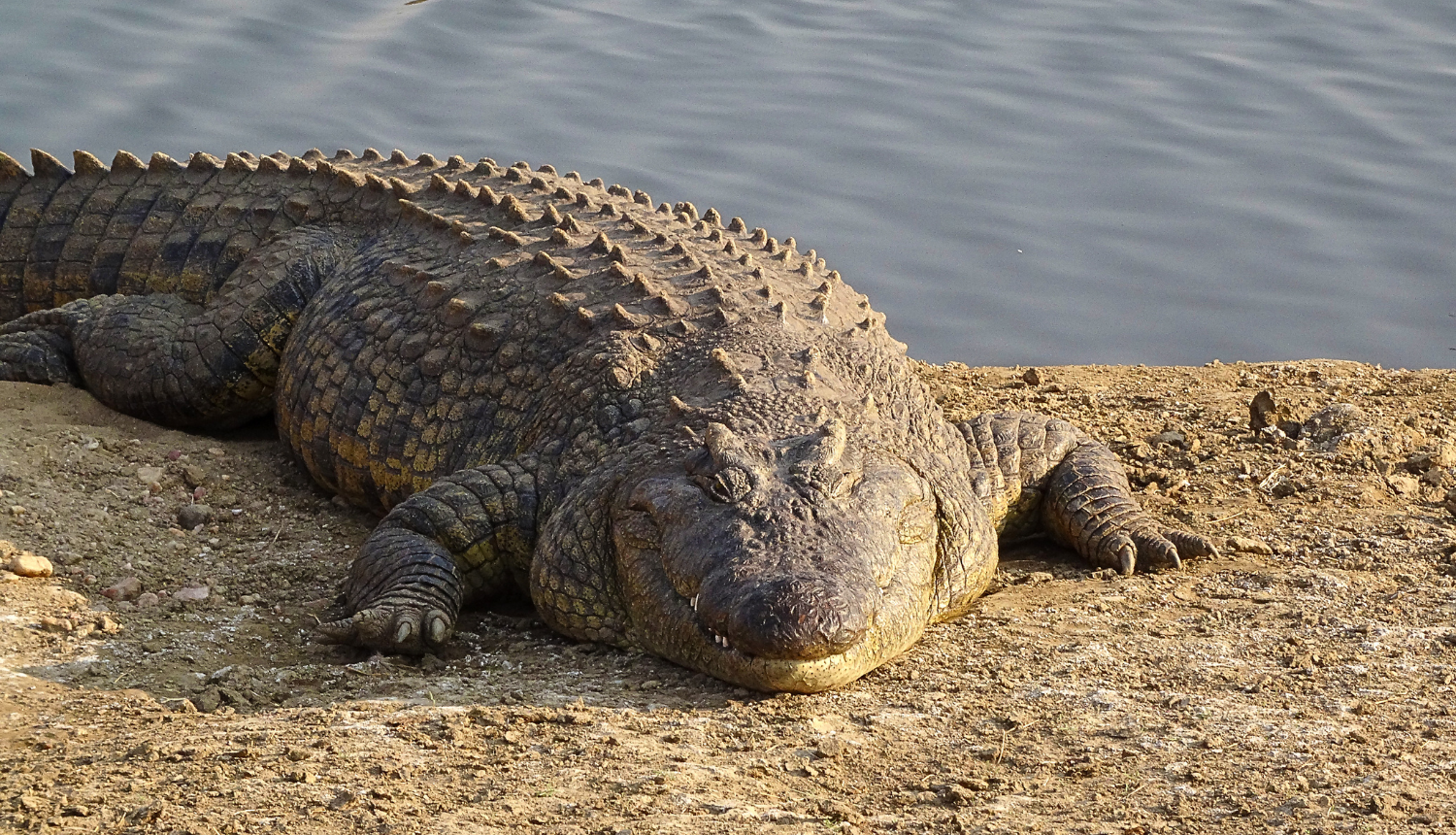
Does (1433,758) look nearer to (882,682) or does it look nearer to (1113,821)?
(1113,821)

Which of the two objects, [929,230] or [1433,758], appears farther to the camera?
[929,230]

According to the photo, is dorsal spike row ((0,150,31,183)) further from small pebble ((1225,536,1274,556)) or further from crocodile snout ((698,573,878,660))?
small pebble ((1225,536,1274,556))

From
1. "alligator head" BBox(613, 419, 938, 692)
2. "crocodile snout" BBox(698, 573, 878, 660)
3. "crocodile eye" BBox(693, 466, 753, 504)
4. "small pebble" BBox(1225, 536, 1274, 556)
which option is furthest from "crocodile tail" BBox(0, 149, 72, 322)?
"small pebble" BBox(1225, 536, 1274, 556)

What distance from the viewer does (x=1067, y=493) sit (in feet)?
20.8

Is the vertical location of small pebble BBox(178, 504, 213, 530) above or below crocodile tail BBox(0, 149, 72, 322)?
below

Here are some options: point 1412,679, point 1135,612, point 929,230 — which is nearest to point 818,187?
point 929,230

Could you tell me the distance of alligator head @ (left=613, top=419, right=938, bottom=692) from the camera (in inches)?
182

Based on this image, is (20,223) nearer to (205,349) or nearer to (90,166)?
(90,166)

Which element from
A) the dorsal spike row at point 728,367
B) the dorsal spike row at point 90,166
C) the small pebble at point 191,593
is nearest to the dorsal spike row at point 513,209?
the dorsal spike row at point 728,367

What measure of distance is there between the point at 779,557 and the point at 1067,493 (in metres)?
1.96

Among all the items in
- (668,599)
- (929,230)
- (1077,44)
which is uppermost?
(1077,44)

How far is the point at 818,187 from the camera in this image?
38.8ft

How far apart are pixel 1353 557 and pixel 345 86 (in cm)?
965

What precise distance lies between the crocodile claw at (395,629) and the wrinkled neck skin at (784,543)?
66 cm
